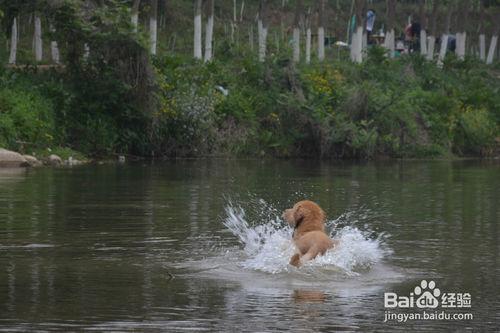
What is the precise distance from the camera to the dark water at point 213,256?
11.0 m

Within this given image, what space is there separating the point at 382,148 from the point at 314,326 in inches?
1311

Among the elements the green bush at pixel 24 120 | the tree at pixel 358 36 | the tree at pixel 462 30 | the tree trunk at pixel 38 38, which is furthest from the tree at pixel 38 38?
the tree at pixel 462 30

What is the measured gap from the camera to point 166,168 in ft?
111

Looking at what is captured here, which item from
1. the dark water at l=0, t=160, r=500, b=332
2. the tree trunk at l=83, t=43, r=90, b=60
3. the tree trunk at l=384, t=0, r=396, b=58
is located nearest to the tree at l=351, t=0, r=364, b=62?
the tree trunk at l=384, t=0, r=396, b=58

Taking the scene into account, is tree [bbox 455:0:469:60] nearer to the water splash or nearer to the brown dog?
the water splash

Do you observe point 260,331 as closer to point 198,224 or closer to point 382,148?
point 198,224

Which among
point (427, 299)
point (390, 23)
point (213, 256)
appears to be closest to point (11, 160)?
point (213, 256)

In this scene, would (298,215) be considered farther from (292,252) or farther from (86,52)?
(86,52)

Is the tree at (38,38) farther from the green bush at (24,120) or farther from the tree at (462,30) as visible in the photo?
the tree at (462,30)

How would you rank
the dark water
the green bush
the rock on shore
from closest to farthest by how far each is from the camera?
the dark water → the rock on shore → the green bush

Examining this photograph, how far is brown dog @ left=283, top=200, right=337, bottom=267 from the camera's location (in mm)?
13508

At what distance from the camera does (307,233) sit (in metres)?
14.0

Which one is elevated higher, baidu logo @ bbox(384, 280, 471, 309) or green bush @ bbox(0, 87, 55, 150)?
green bush @ bbox(0, 87, 55, 150)

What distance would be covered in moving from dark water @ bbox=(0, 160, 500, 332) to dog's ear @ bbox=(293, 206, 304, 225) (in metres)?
0.52
